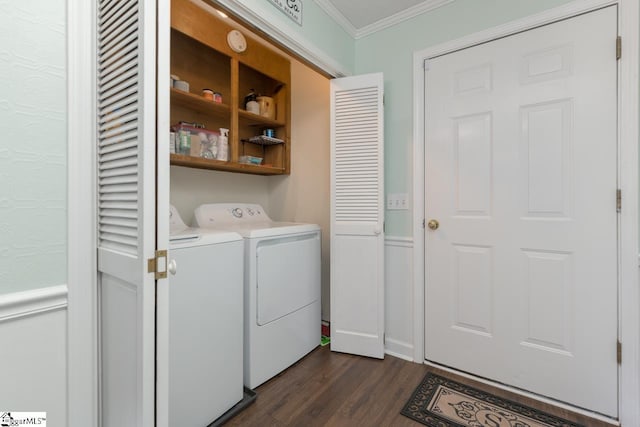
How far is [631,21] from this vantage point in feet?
4.63

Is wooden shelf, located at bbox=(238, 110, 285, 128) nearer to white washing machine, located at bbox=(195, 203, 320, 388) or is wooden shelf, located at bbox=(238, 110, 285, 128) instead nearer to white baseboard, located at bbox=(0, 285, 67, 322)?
white washing machine, located at bbox=(195, 203, 320, 388)

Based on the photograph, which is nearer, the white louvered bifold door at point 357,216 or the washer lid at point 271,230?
the washer lid at point 271,230

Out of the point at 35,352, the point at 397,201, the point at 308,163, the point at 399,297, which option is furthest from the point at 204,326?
the point at 308,163

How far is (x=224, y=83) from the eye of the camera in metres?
2.35

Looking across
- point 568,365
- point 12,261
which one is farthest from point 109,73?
point 568,365

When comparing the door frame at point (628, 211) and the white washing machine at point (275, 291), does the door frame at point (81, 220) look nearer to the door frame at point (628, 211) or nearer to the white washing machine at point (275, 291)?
the white washing machine at point (275, 291)

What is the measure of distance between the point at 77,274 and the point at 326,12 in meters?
2.07

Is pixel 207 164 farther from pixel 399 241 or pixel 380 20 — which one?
pixel 380 20

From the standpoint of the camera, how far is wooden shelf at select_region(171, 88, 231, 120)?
1887mm

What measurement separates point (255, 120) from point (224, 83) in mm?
361

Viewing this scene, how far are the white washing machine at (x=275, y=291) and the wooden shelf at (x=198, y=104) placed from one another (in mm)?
702

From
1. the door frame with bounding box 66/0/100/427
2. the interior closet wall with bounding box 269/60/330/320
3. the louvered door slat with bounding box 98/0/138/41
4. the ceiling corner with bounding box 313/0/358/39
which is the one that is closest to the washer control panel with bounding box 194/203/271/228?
the interior closet wall with bounding box 269/60/330/320

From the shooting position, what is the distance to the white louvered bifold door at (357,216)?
2.09 metres

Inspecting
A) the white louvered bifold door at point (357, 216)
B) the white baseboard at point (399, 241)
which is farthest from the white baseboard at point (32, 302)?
the white baseboard at point (399, 241)
